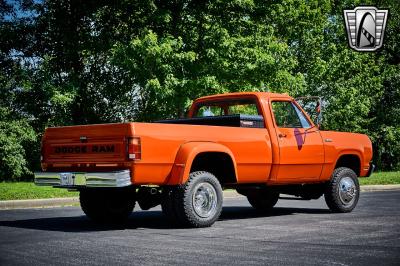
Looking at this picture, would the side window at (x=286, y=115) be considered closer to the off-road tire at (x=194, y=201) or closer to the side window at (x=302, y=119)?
the side window at (x=302, y=119)

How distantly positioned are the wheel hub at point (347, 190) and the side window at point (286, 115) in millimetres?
1464

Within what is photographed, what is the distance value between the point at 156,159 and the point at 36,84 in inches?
677

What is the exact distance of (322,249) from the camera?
6.13 m

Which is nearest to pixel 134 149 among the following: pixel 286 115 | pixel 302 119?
pixel 286 115

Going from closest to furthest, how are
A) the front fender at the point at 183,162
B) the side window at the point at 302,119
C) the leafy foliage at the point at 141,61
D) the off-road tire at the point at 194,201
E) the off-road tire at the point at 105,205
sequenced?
the front fender at the point at 183,162, the off-road tire at the point at 194,201, the off-road tire at the point at 105,205, the side window at the point at 302,119, the leafy foliage at the point at 141,61

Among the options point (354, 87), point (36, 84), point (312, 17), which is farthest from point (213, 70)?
point (354, 87)

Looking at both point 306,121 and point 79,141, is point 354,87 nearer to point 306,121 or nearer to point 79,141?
point 306,121

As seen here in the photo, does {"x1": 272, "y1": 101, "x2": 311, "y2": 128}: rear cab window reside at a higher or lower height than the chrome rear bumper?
higher

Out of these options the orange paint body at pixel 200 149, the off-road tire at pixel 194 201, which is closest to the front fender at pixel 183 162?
the orange paint body at pixel 200 149

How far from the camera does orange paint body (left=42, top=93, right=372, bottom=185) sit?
7691mm

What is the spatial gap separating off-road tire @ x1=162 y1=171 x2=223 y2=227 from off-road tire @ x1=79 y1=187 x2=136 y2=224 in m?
1.14

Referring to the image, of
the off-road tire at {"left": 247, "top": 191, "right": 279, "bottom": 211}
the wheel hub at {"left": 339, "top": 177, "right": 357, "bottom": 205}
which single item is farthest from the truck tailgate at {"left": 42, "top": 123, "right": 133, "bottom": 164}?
the wheel hub at {"left": 339, "top": 177, "right": 357, "bottom": 205}

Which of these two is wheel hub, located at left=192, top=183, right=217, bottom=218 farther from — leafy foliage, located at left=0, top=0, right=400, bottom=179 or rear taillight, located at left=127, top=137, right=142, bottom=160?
leafy foliage, located at left=0, top=0, right=400, bottom=179

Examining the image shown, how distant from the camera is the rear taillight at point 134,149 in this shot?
752cm
